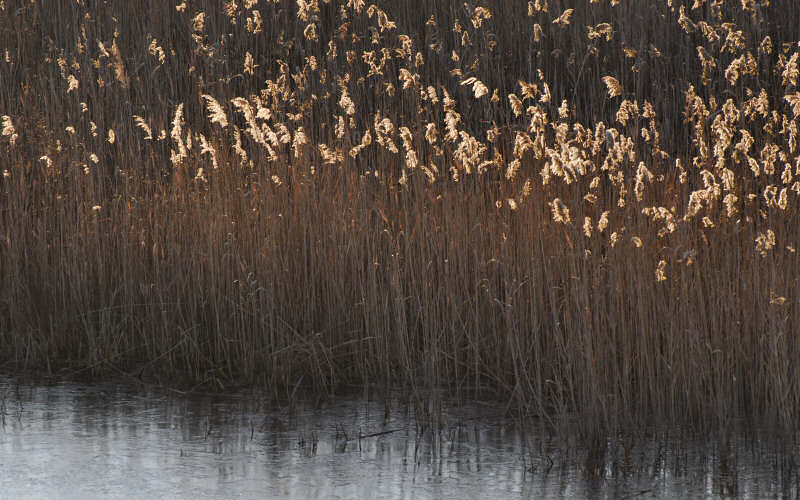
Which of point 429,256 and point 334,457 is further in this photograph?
point 429,256

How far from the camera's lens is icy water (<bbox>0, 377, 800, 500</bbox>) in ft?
12.0

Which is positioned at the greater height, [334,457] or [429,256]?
[429,256]

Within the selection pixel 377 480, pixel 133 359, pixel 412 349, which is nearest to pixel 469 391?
pixel 412 349

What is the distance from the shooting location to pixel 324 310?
5.23 meters

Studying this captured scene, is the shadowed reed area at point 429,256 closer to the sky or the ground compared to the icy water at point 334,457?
closer to the sky

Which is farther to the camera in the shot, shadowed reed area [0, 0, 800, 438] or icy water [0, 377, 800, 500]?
shadowed reed area [0, 0, 800, 438]

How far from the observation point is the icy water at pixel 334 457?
12.0 feet

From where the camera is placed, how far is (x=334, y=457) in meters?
4.00

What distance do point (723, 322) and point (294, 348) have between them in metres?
1.74

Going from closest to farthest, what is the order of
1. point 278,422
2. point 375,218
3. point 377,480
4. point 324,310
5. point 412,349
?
point 377,480, point 278,422, point 412,349, point 324,310, point 375,218

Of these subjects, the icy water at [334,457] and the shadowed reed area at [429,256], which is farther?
the shadowed reed area at [429,256]

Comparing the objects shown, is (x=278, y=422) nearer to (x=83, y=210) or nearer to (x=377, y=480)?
(x=377, y=480)

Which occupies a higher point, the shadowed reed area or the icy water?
the shadowed reed area

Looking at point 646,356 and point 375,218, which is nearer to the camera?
point 646,356
